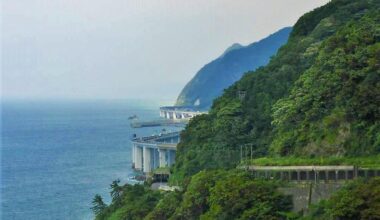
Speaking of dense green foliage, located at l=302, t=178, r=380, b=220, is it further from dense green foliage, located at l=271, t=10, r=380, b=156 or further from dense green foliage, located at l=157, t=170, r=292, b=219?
dense green foliage, located at l=271, t=10, r=380, b=156

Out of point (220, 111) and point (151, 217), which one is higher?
point (220, 111)

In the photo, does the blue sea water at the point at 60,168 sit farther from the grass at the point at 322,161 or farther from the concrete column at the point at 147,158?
the grass at the point at 322,161

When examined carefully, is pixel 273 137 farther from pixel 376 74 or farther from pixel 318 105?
pixel 376 74

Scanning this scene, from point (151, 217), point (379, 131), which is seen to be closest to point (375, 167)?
point (379, 131)

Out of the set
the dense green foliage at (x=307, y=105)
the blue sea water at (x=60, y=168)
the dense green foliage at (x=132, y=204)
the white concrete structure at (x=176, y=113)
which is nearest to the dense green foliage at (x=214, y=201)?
the dense green foliage at (x=132, y=204)

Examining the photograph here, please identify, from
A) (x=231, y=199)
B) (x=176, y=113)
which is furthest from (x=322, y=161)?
(x=176, y=113)

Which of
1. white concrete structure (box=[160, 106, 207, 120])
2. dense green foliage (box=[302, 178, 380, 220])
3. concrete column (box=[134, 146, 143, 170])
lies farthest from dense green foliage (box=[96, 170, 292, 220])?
white concrete structure (box=[160, 106, 207, 120])

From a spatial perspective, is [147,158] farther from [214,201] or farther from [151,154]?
[214,201]
